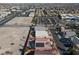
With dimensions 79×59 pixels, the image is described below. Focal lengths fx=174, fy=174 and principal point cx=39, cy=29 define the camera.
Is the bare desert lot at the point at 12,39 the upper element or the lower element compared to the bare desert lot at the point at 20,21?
lower

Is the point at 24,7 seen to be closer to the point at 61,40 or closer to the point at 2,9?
the point at 2,9

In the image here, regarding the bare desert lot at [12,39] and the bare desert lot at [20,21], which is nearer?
the bare desert lot at [12,39]

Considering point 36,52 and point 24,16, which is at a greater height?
point 24,16

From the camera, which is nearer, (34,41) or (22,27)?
(34,41)

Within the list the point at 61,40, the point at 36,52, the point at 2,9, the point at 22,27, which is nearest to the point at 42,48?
the point at 36,52

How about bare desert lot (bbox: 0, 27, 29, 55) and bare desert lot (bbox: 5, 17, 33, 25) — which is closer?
Result: bare desert lot (bbox: 0, 27, 29, 55)

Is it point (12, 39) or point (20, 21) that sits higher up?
point (20, 21)

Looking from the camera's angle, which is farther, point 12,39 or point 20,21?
point 20,21

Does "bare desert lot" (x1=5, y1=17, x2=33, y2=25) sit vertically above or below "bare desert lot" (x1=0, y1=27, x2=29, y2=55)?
above
